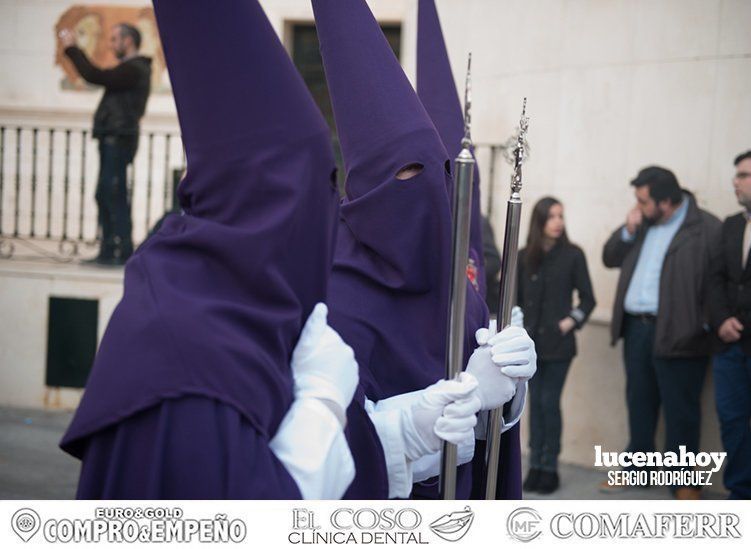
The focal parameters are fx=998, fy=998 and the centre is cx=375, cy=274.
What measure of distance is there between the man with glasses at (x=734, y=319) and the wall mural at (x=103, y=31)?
6.60 metres

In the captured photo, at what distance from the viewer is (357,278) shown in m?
2.99

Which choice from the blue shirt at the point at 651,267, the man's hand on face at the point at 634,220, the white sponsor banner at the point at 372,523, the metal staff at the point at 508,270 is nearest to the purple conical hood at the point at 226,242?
the white sponsor banner at the point at 372,523

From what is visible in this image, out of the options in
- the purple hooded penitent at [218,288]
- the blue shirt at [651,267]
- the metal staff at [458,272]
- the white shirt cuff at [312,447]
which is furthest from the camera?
the blue shirt at [651,267]

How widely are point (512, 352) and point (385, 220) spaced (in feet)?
1.74

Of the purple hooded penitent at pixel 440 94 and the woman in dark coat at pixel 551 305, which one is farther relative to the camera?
the woman in dark coat at pixel 551 305

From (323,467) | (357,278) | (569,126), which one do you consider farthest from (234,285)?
(569,126)

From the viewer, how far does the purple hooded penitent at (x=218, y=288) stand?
1.88 m

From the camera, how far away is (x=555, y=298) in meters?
6.16

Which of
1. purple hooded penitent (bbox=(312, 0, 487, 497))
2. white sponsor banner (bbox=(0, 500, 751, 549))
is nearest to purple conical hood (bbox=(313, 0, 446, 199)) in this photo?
purple hooded penitent (bbox=(312, 0, 487, 497))

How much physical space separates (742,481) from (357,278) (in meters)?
2.65

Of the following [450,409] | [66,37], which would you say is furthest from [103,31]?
[450,409]

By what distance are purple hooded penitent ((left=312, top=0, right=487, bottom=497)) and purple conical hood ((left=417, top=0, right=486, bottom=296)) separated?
1073mm

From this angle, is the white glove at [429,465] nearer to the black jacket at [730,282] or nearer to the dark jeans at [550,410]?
the black jacket at [730,282]

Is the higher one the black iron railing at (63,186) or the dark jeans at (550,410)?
the black iron railing at (63,186)
